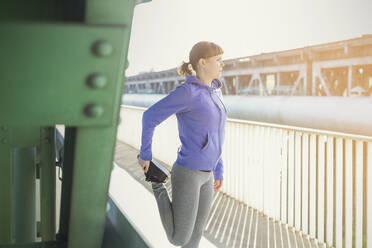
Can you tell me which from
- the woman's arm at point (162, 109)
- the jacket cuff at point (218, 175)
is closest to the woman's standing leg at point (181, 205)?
the woman's arm at point (162, 109)

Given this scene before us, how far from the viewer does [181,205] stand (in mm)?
2004

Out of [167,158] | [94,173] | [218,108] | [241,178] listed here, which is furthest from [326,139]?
[167,158]

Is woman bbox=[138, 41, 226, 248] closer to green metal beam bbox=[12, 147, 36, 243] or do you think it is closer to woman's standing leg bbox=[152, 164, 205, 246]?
woman's standing leg bbox=[152, 164, 205, 246]

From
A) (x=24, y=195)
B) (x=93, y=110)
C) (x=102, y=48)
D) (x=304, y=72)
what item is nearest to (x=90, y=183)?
(x=93, y=110)

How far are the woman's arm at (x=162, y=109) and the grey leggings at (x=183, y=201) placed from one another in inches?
8.4

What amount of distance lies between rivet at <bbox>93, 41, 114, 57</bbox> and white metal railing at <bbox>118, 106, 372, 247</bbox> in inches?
131

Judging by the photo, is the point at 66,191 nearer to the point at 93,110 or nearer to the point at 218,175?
the point at 93,110

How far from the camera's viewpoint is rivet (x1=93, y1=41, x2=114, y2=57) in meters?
0.65

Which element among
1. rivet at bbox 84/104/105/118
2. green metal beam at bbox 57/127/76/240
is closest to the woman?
green metal beam at bbox 57/127/76/240

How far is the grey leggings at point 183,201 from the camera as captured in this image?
1989mm

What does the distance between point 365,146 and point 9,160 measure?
10.4ft

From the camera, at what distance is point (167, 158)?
8.56 meters

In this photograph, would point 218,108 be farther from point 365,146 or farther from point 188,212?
point 365,146

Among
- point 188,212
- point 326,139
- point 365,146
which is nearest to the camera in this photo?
point 188,212
